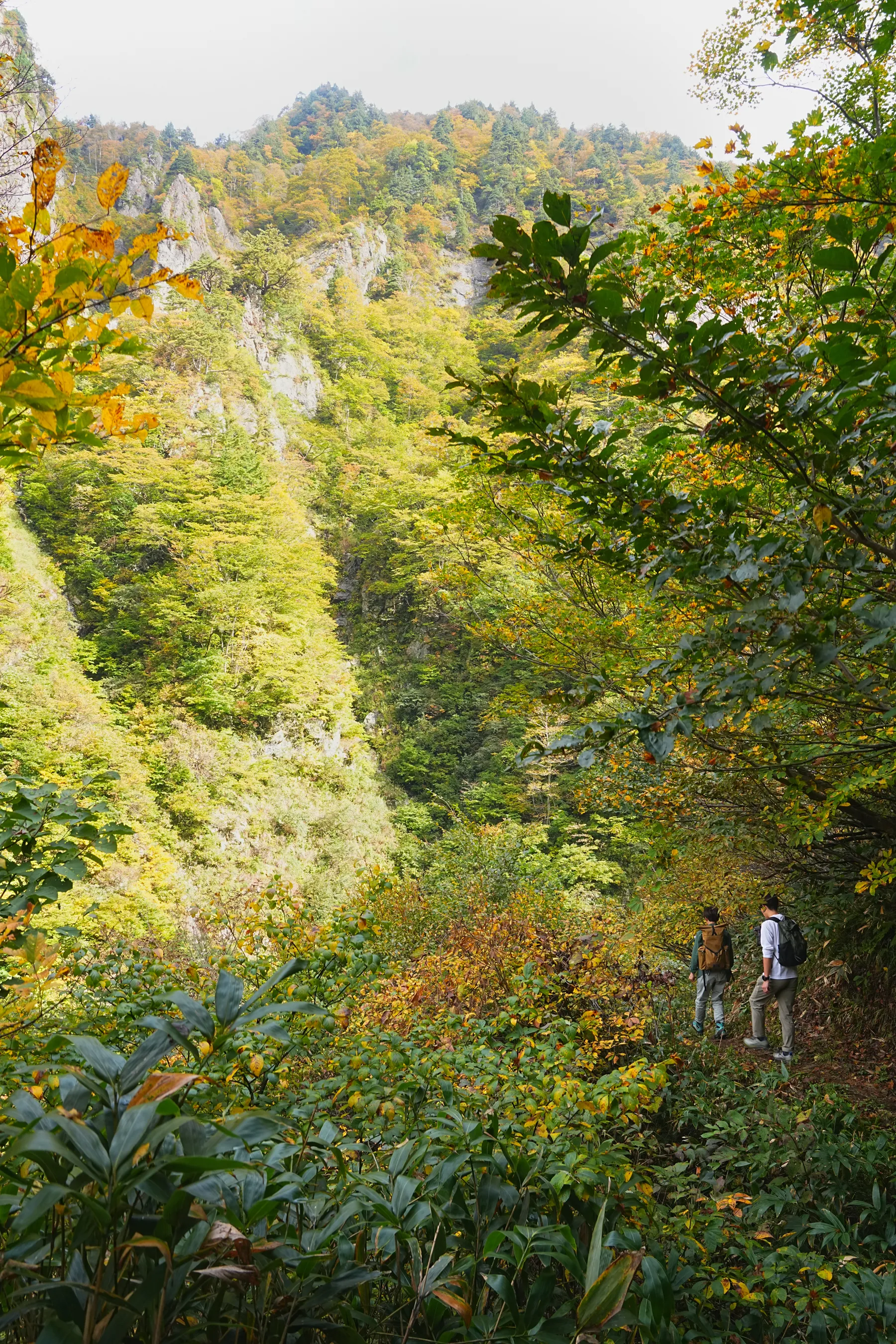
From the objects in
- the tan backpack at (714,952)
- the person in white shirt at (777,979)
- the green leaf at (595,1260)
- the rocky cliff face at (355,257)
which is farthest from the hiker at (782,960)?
the rocky cliff face at (355,257)

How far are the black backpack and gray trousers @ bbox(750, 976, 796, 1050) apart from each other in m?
0.17

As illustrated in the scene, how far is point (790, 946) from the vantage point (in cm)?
477

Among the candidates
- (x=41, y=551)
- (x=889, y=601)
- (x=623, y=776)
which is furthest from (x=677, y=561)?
(x=41, y=551)

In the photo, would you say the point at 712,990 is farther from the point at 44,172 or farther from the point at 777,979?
the point at 44,172

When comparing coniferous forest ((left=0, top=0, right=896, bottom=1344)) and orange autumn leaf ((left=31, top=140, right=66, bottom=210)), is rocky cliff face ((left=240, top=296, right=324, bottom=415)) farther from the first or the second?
orange autumn leaf ((left=31, top=140, right=66, bottom=210))

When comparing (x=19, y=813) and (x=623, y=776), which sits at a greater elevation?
(x=623, y=776)

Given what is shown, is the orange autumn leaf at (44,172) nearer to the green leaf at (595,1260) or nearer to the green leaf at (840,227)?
the green leaf at (840,227)

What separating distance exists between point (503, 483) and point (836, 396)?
2.84 metres

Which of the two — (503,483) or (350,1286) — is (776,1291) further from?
(503,483)

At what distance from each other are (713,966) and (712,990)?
0.31m

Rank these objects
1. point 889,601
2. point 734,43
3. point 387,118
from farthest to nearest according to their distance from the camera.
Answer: point 387,118, point 734,43, point 889,601

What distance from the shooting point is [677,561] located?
1.56 m

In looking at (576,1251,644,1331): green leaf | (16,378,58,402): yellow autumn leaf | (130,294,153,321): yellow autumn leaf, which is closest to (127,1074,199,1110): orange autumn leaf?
(576,1251,644,1331): green leaf

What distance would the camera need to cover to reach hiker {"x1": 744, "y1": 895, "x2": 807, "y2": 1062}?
477cm
